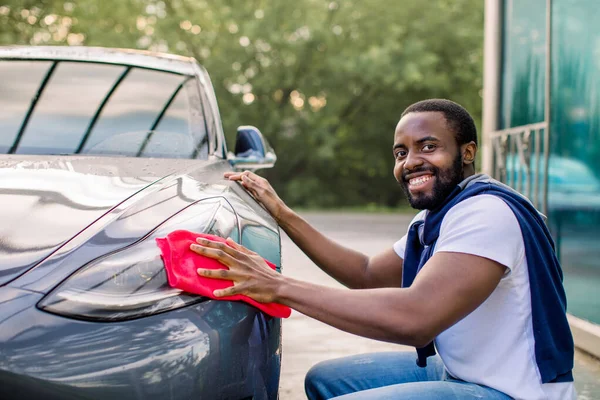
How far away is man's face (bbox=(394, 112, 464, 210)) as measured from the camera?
2104mm

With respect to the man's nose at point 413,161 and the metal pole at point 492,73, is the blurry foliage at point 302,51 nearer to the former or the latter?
the metal pole at point 492,73

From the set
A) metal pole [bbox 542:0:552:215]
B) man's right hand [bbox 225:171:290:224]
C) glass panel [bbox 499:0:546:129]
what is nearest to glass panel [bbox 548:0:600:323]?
metal pole [bbox 542:0:552:215]

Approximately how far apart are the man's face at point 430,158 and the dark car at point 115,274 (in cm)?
47

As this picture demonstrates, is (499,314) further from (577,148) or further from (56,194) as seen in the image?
(577,148)

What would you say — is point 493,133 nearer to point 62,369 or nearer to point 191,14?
point 62,369

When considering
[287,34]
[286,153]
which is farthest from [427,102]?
[286,153]

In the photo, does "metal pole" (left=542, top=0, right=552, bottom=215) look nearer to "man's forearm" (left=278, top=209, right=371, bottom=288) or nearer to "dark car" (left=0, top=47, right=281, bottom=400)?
"man's forearm" (left=278, top=209, right=371, bottom=288)

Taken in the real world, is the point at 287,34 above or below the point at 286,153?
above

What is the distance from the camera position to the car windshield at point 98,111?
109 inches

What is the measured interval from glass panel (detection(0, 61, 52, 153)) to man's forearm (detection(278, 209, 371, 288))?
1107mm

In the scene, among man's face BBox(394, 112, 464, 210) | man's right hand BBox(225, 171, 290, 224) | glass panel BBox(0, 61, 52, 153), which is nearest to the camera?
man's face BBox(394, 112, 464, 210)

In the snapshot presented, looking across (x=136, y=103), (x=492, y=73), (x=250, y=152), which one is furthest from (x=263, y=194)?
(x=492, y=73)

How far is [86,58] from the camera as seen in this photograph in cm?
327

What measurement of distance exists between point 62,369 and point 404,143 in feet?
3.92
